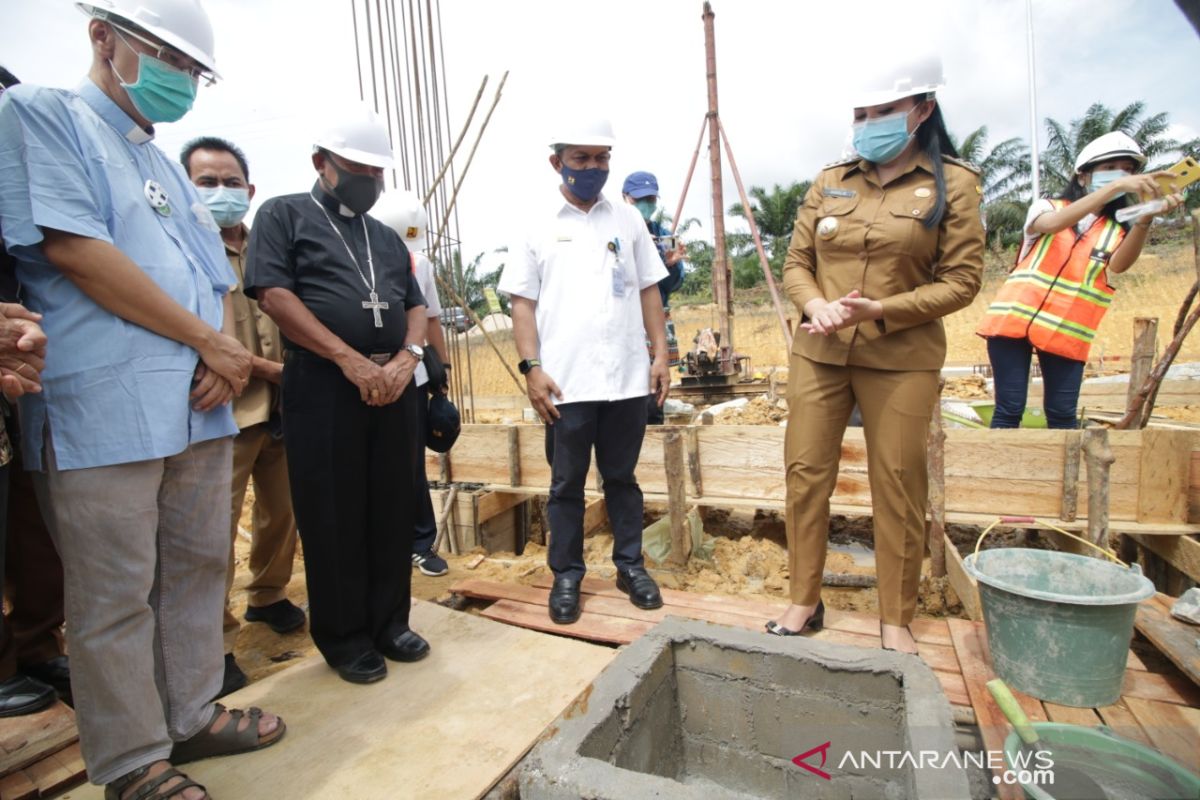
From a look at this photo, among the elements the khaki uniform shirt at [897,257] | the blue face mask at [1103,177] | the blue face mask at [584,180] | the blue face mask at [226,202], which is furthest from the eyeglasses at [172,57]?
the blue face mask at [1103,177]

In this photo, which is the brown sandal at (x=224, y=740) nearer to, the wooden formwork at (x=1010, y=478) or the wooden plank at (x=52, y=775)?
the wooden plank at (x=52, y=775)

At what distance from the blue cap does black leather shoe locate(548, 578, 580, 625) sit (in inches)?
123

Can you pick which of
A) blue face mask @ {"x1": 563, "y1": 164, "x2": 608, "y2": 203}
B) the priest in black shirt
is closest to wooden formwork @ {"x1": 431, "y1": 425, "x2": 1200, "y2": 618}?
blue face mask @ {"x1": 563, "y1": 164, "x2": 608, "y2": 203}

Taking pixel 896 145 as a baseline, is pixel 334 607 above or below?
below

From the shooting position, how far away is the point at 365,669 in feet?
7.58

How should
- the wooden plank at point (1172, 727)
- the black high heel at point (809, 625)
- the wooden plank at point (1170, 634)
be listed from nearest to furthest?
the wooden plank at point (1172, 727) < the wooden plank at point (1170, 634) < the black high heel at point (809, 625)

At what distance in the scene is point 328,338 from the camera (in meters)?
2.14

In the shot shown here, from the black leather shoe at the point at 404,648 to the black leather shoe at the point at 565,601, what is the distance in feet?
1.79

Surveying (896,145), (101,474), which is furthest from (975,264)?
(101,474)

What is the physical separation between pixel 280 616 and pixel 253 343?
1250 mm

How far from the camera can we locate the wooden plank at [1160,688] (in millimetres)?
2059

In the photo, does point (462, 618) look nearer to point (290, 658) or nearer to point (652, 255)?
point (290, 658)

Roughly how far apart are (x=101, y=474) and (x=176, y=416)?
0.20 meters

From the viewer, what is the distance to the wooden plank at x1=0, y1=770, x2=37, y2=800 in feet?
5.69
